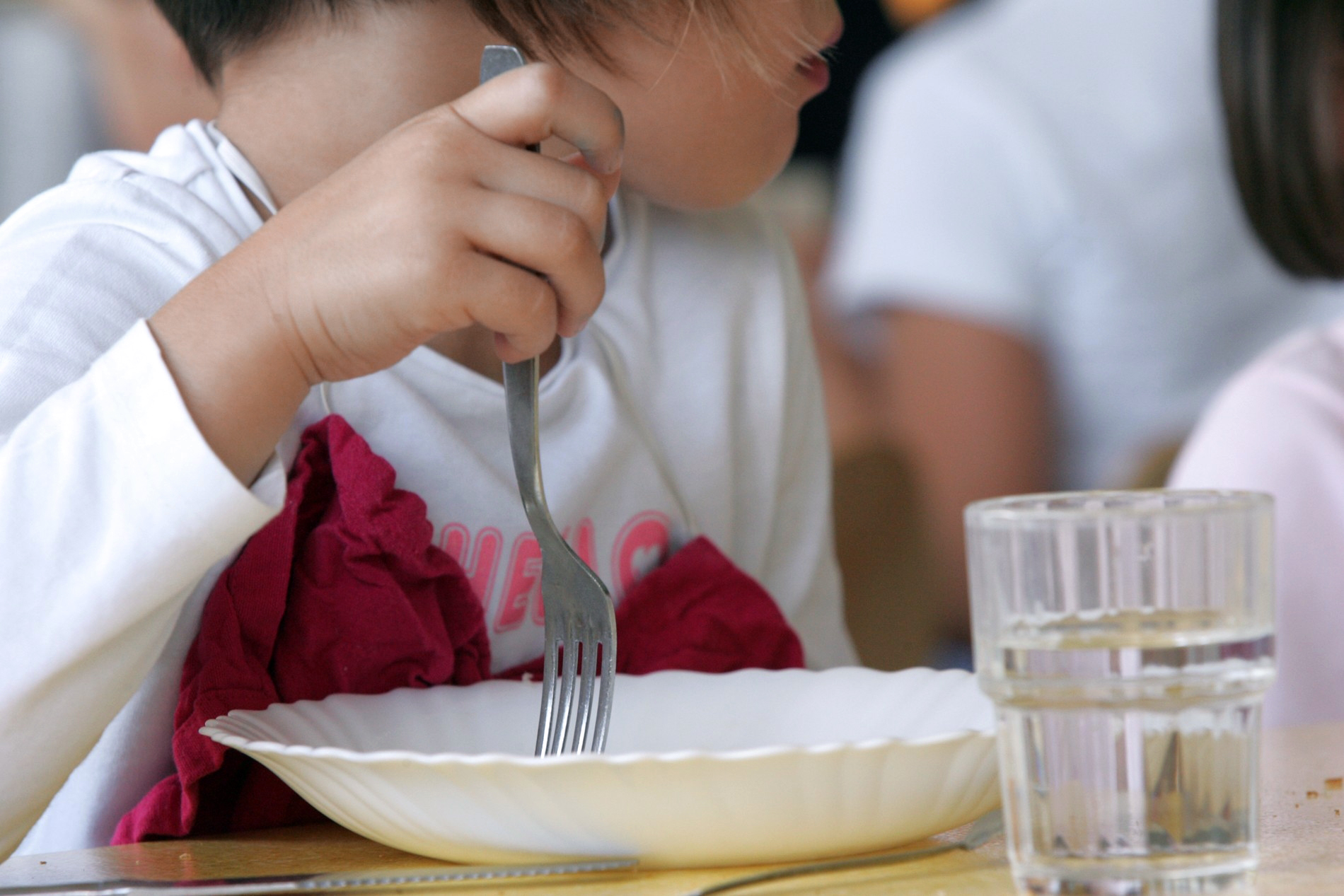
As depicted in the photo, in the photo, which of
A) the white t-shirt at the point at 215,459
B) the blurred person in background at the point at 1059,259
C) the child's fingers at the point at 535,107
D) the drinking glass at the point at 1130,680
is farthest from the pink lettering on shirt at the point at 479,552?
the blurred person in background at the point at 1059,259

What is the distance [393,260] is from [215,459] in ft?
0.32

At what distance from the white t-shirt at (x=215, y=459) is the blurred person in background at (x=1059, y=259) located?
1.31 meters

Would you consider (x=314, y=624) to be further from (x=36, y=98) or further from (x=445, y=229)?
(x=36, y=98)

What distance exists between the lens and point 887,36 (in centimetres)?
347

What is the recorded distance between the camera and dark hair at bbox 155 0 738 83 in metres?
0.76

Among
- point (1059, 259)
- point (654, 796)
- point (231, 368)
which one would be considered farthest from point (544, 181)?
point (1059, 259)

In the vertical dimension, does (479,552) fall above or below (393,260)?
below

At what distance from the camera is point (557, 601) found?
0.62 m

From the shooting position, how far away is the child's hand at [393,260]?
0.54m

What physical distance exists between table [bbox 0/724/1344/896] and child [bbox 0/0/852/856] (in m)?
0.06

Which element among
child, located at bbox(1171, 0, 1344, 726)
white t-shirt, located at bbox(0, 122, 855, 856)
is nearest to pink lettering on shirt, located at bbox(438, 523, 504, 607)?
white t-shirt, located at bbox(0, 122, 855, 856)

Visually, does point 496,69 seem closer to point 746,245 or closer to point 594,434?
point 594,434

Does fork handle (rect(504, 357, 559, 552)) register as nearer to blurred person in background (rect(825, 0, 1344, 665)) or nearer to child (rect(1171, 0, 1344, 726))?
child (rect(1171, 0, 1344, 726))

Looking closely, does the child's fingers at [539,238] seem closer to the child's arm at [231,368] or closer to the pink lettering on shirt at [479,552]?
the child's arm at [231,368]
